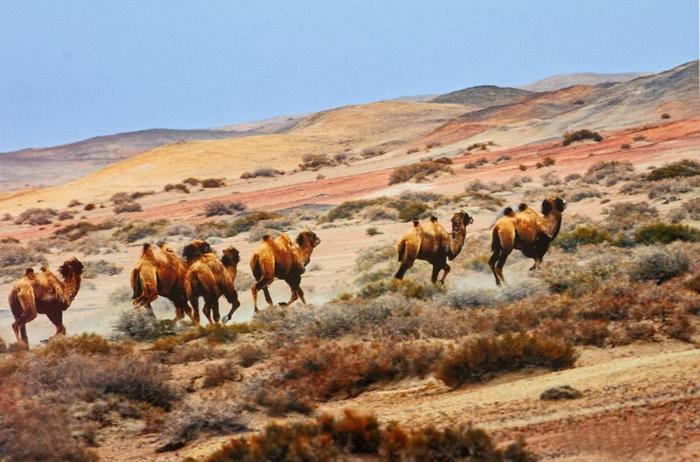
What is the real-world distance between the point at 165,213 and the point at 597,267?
36753 mm

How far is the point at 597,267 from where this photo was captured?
1773cm

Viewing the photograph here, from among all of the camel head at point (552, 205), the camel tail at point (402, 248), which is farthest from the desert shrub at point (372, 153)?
the camel tail at point (402, 248)

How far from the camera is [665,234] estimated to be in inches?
864

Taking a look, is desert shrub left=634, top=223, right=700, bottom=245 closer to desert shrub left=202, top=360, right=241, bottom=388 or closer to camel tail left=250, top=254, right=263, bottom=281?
camel tail left=250, top=254, right=263, bottom=281

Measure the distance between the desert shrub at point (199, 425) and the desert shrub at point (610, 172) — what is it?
93.6ft

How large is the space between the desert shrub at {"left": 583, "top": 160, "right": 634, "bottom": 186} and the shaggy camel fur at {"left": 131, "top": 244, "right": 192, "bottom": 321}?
2308cm

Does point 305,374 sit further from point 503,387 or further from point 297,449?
point 297,449

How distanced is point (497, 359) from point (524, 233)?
306 inches

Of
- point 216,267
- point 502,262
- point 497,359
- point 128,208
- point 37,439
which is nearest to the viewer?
point 37,439

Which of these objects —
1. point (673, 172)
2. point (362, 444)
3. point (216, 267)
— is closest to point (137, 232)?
point (673, 172)

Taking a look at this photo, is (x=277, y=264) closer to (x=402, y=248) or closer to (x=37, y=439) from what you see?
(x=402, y=248)

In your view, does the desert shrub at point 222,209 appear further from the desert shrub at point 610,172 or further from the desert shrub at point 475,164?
the desert shrub at point 610,172

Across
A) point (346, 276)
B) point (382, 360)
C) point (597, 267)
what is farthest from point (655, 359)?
point (346, 276)

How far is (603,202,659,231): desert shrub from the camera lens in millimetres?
25875
